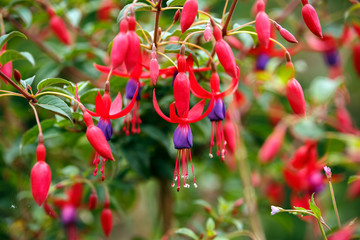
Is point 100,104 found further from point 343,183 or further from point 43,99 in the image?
point 343,183

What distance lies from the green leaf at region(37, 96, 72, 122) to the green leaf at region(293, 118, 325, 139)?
81 cm

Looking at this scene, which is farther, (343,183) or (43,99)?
(343,183)

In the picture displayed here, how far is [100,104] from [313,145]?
2.47 ft

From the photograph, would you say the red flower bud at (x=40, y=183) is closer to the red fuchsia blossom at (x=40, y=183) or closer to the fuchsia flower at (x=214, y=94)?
the red fuchsia blossom at (x=40, y=183)

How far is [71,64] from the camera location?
126cm

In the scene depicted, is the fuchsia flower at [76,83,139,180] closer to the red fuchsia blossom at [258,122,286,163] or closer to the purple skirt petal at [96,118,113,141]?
the purple skirt petal at [96,118,113,141]

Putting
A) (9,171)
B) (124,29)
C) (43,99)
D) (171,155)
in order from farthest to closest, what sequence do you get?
1. (9,171)
2. (171,155)
3. (43,99)
4. (124,29)

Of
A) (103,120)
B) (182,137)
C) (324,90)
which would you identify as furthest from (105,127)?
(324,90)

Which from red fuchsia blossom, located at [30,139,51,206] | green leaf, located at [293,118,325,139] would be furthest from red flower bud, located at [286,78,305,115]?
green leaf, located at [293,118,325,139]

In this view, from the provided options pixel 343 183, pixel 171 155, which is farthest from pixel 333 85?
pixel 343 183

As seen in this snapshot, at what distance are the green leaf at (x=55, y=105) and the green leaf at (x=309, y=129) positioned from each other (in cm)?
81

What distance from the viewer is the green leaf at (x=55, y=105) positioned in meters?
0.69

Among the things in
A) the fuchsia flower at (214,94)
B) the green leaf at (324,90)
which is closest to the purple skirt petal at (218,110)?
the fuchsia flower at (214,94)

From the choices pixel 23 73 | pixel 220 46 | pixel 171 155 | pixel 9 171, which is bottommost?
pixel 9 171
